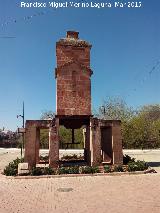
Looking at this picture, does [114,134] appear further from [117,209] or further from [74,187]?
[117,209]

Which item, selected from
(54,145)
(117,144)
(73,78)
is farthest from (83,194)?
(73,78)

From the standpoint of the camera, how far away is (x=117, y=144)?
22.4 meters

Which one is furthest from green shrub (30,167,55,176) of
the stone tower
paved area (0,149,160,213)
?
the stone tower

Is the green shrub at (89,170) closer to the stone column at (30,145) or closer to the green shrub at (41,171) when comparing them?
the green shrub at (41,171)

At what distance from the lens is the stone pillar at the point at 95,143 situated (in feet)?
71.4

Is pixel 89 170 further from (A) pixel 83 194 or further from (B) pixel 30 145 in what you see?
(A) pixel 83 194

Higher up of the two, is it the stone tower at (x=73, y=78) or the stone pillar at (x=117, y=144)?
the stone tower at (x=73, y=78)

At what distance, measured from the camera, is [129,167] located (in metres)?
19.8

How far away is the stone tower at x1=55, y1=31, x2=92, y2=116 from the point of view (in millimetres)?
22484

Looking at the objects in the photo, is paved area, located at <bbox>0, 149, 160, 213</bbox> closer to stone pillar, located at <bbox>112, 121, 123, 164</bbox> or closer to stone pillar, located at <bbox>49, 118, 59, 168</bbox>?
stone pillar, located at <bbox>49, 118, 59, 168</bbox>

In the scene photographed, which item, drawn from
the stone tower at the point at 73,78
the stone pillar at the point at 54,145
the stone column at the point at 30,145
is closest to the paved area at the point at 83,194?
the stone column at the point at 30,145

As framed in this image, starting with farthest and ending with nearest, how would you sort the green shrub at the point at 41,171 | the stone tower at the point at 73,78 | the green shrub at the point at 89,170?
the stone tower at the point at 73,78 < the green shrub at the point at 89,170 < the green shrub at the point at 41,171

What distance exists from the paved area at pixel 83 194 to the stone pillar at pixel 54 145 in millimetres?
3412

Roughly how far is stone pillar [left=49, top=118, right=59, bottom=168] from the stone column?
119 centimetres
